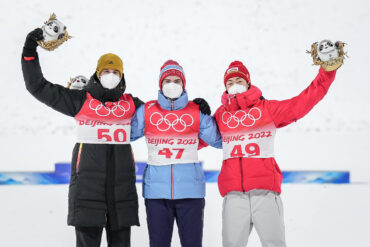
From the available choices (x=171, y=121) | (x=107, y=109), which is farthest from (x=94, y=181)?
(x=171, y=121)

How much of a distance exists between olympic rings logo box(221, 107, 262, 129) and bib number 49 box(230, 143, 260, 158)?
0.12 meters

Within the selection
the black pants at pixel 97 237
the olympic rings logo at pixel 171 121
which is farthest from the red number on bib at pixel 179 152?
the black pants at pixel 97 237

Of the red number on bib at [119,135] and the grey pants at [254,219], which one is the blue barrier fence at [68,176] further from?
the grey pants at [254,219]

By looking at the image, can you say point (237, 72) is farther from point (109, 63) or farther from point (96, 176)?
point (96, 176)

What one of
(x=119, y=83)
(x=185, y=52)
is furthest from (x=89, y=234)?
(x=185, y=52)

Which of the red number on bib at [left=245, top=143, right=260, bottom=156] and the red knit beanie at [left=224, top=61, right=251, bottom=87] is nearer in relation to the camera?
the red number on bib at [left=245, top=143, right=260, bottom=156]

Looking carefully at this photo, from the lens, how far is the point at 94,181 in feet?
7.48

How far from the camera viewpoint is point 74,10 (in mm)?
4828

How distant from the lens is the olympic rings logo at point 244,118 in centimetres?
237

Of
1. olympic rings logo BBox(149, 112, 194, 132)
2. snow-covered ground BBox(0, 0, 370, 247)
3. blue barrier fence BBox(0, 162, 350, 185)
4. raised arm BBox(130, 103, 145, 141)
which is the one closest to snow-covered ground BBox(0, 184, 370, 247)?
blue barrier fence BBox(0, 162, 350, 185)

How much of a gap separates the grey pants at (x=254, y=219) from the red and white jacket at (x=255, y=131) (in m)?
0.05

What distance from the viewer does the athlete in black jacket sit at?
226 centimetres

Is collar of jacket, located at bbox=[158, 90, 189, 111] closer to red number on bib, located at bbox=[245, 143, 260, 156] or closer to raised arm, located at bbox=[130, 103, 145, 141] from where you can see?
raised arm, located at bbox=[130, 103, 145, 141]

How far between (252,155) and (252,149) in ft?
0.11
